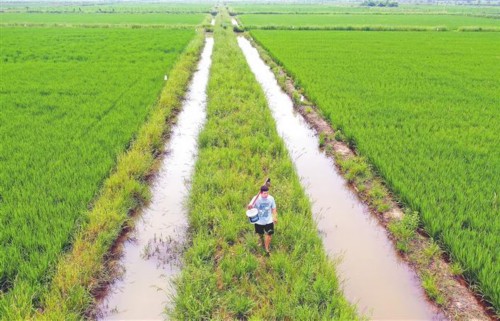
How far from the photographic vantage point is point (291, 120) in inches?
328

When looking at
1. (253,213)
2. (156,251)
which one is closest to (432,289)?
(253,213)

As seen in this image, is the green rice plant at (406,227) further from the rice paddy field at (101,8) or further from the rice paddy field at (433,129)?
the rice paddy field at (101,8)

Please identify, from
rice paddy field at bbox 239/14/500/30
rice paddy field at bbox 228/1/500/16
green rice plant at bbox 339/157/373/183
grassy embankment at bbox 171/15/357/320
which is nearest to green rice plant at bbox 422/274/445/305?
grassy embankment at bbox 171/15/357/320

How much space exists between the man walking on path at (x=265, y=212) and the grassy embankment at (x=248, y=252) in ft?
0.81

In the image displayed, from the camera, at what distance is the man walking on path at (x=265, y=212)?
3.34 meters

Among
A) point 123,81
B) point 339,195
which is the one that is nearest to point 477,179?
point 339,195

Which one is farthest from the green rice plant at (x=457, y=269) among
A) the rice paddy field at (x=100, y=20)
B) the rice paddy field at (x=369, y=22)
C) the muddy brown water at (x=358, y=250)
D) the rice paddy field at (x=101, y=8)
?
the rice paddy field at (x=101, y=8)

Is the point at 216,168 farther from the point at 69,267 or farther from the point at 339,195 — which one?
the point at 69,267

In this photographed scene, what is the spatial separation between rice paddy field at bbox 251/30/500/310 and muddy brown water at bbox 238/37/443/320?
0.52 metres

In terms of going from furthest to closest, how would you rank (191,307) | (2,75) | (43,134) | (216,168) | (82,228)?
(2,75), (43,134), (216,168), (82,228), (191,307)

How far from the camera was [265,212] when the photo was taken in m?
3.41

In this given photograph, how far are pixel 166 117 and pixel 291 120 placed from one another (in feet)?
9.42

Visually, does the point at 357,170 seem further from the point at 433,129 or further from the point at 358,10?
the point at 358,10

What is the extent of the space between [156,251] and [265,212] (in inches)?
52.6
